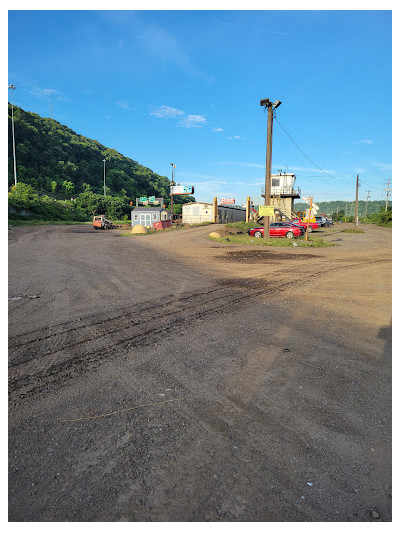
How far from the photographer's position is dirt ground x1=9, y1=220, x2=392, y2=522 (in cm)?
214

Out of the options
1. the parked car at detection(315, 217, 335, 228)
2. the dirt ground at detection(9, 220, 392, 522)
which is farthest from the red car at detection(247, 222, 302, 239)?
the parked car at detection(315, 217, 335, 228)

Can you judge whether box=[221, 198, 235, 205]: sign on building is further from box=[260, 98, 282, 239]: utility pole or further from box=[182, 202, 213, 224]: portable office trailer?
box=[260, 98, 282, 239]: utility pole

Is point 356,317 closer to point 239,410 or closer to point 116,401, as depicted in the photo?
point 239,410

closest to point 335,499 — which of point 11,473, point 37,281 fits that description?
point 11,473

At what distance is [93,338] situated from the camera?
496 cm

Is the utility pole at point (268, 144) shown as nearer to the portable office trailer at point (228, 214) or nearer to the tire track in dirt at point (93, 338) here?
the tire track in dirt at point (93, 338)

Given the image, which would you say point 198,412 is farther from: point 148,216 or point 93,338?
point 148,216

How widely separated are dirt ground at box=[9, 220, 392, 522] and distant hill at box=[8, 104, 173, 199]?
2932 inches

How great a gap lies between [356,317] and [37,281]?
880 cm

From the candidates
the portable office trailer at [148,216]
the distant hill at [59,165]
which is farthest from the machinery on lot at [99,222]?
the distant hill at [59,165]

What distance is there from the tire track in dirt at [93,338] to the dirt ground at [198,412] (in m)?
0.03

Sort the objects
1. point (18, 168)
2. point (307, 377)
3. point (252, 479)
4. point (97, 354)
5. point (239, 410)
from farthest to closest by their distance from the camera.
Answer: point (18, 168) < point (97, 354) < point (307, 377) < point (239, 410) < point (252, 479)

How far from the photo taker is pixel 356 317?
637 centimetres

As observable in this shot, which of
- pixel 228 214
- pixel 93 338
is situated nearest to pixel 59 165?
pixel 228 214
